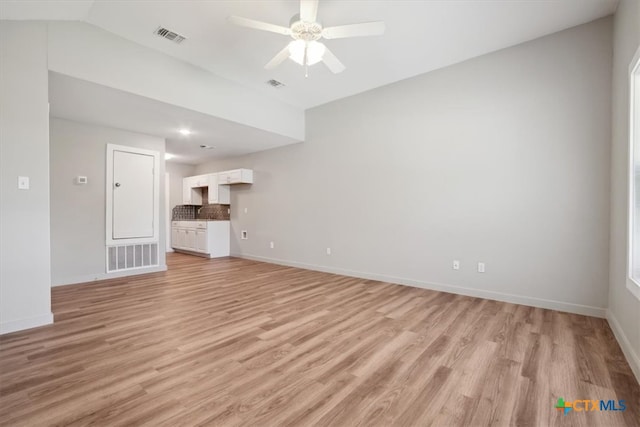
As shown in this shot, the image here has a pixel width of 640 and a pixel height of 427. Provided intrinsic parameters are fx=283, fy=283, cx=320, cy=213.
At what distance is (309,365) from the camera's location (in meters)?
2.03

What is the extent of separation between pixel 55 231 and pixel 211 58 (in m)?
3.49

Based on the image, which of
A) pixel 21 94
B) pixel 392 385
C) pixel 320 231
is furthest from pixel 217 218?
pixel 392 385

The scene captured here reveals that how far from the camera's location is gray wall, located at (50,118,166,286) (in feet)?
14.1

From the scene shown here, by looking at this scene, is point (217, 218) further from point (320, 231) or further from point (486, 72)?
point (486, 72)

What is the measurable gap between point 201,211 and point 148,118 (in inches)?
178

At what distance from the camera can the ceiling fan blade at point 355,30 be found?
Answer: 247cm

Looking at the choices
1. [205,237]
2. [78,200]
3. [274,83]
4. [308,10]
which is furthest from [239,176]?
[308,10]

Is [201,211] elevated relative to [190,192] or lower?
lower

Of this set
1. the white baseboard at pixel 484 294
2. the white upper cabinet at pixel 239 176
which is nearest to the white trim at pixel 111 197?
the white upper cabinet at pixel 239 176

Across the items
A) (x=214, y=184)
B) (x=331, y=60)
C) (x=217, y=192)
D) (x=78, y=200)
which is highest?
(x=331, y=60)

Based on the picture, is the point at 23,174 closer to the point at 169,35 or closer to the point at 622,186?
the point at 169,35

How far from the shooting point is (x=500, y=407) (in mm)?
1610

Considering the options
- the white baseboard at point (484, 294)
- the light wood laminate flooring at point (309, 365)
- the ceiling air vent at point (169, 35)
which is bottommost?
the light wood laminate flooring at point (309, 365)

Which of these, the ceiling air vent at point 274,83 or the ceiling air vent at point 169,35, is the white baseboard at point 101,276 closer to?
the ceiling air vent at point 169,35
